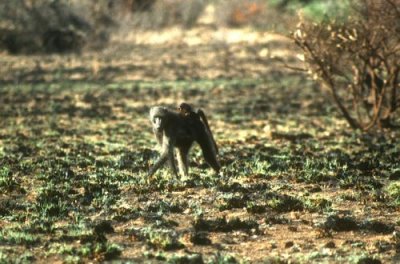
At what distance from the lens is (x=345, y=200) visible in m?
9.23

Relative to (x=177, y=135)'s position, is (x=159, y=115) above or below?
above

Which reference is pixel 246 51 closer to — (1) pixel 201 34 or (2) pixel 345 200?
(1) pixel 201 34

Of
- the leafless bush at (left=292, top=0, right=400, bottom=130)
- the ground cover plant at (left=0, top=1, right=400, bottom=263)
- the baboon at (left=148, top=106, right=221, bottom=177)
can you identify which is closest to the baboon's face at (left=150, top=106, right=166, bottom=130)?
the baboon at (left=148, top=106, right=221, bottom=177)

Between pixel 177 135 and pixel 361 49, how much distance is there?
5985 mm

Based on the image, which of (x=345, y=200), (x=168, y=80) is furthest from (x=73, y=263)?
(x=168, y=80)

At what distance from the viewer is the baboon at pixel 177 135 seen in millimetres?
9953

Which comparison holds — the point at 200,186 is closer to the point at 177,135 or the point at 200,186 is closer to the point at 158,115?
the point at 177,135

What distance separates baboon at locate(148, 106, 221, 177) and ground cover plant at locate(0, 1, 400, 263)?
1.06 ft

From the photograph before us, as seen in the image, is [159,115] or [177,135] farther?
[177,135]

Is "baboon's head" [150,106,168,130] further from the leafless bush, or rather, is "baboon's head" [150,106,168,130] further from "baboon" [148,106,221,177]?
the leafless bush

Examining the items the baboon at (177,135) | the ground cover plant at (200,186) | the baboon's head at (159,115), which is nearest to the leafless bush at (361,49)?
the ground cover plant at (200,186)

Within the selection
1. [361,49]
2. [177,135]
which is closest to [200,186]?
[177,135]

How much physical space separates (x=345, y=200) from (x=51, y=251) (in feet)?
14.4

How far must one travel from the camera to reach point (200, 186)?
9.98 meters
